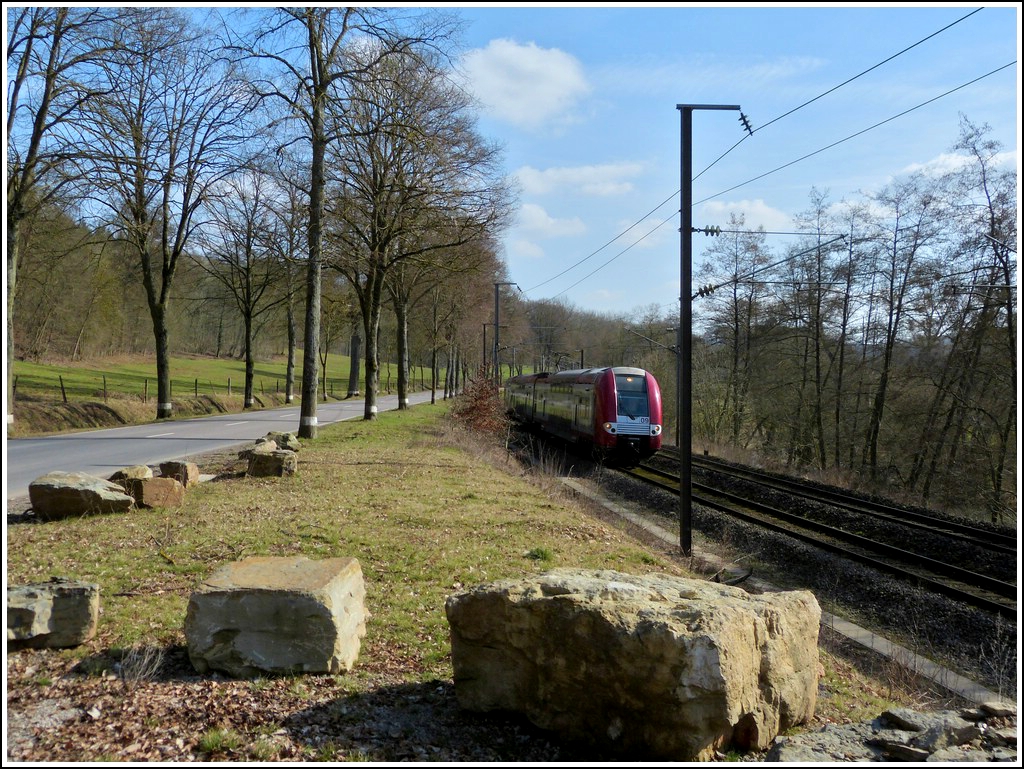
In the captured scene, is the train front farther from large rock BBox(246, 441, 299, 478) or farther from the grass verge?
large rock BBox(246, 441, 299, 478)

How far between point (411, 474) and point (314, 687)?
32.1 ft

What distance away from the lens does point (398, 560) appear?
8.02 m

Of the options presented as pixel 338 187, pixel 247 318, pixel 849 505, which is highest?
pixel 338 187

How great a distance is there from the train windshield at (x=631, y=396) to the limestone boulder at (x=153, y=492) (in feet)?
48.4

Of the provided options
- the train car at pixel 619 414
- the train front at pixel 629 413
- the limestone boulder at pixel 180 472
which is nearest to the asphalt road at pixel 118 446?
the limestone boulder at pixel 180 472

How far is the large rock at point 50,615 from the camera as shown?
16.1 feet

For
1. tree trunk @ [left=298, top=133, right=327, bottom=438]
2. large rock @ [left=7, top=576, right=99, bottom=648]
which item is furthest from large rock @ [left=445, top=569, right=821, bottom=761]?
tree trunk @ [left=298, top=133, right=327, bottom=438]

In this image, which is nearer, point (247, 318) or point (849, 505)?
point (849, 505)

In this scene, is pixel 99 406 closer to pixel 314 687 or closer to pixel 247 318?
pixel 247 318

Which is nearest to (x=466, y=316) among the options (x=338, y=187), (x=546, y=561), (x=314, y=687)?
(x=338, y=187)

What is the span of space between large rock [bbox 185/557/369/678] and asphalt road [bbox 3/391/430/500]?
6.93 m

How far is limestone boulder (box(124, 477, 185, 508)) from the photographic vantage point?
30.9ft

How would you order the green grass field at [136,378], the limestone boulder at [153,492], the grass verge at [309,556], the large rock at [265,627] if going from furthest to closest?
1. the green grass field at [136,378]
2. the limestone boulder at [153,492]
3. the large rock at [265,627]
4. the grass verge at [309,556]

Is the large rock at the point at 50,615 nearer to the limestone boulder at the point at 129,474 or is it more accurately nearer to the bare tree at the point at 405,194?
the limestone boulder at the point at 129,474
